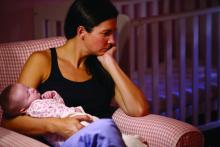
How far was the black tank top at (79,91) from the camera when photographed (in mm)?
2480

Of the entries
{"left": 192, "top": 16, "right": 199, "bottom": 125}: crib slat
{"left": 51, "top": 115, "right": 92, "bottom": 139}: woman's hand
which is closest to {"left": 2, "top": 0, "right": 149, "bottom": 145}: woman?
{"left": 51, "top": 115, "right": 92, "bottom": 139}: woman's hand

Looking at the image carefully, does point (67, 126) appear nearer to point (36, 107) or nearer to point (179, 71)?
point (36, 107)

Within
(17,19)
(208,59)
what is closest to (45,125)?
(17,19)

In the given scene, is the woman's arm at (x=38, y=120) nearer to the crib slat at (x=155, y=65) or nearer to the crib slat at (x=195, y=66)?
the crib slat at (x=155, y=65)

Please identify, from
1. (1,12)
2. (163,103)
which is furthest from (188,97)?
(1,12)

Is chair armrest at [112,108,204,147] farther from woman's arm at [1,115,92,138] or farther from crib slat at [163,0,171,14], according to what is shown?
crib slat at [163,0,171,14]

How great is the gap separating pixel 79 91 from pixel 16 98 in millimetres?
370

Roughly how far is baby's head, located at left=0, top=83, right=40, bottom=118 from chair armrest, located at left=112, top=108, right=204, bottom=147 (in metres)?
0.45

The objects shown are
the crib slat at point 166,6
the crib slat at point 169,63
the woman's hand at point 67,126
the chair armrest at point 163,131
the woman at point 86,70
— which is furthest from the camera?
the crib slat at point 166,6

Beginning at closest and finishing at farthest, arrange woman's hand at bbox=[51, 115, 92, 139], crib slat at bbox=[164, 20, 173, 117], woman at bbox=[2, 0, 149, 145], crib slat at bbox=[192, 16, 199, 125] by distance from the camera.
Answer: woman's hand at bbox=[51, 115, 92, 139], woman at bbox=[2, 0, 149, 145], crib slat at bbox=[164, 20, 173, 117], crib slat at bbox=[192, 16, 199, 125]

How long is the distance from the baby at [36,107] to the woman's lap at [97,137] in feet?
0.88

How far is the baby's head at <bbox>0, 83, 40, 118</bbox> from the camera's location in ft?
7.30

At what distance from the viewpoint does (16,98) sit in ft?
7.32

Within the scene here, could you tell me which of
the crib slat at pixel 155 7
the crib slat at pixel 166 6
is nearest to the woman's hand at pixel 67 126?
the crib slat at pixel 155 7
